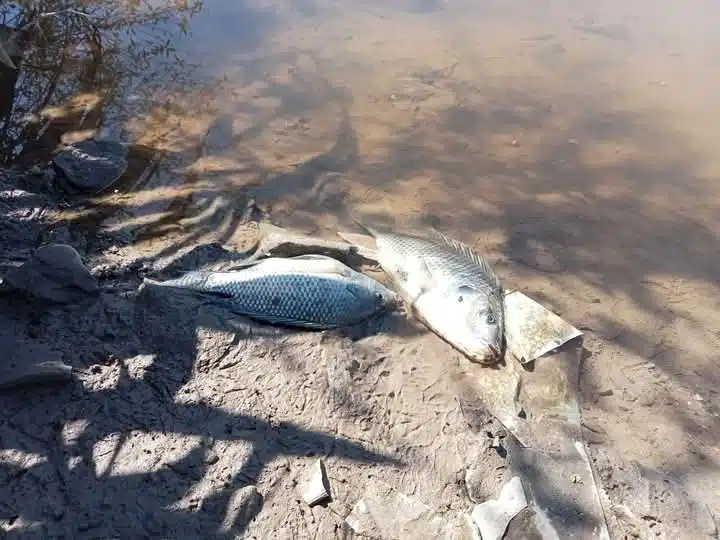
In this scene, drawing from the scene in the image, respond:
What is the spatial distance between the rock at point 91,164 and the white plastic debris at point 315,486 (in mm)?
3297

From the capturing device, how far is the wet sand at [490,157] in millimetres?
3898

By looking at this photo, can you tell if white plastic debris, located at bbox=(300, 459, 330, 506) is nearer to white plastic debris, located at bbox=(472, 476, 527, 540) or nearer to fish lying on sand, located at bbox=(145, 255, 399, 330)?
white plastic debris, located at bbox=(472, 476, 527, 540)

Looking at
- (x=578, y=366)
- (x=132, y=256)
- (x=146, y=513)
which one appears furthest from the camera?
(x=132, y=256)

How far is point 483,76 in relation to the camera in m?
7.41

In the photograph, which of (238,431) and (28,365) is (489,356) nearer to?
(238,431)

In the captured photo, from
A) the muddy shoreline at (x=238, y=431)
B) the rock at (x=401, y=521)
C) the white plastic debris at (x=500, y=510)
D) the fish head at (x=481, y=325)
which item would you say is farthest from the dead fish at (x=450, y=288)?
the rock at (x=401, y=521)

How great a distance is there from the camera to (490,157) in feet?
19.4

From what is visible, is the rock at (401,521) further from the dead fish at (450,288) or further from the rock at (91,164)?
the rock at (91,164)

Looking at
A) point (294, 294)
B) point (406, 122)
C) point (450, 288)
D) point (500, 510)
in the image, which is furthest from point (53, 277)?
point (406, 122)

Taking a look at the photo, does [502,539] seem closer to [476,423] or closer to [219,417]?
[476,423]

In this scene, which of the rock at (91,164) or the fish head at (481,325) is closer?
the fish head at (481,325)

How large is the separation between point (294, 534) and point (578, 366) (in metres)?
2.05

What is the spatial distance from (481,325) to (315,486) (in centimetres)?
147

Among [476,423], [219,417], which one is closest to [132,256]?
[219,417]
